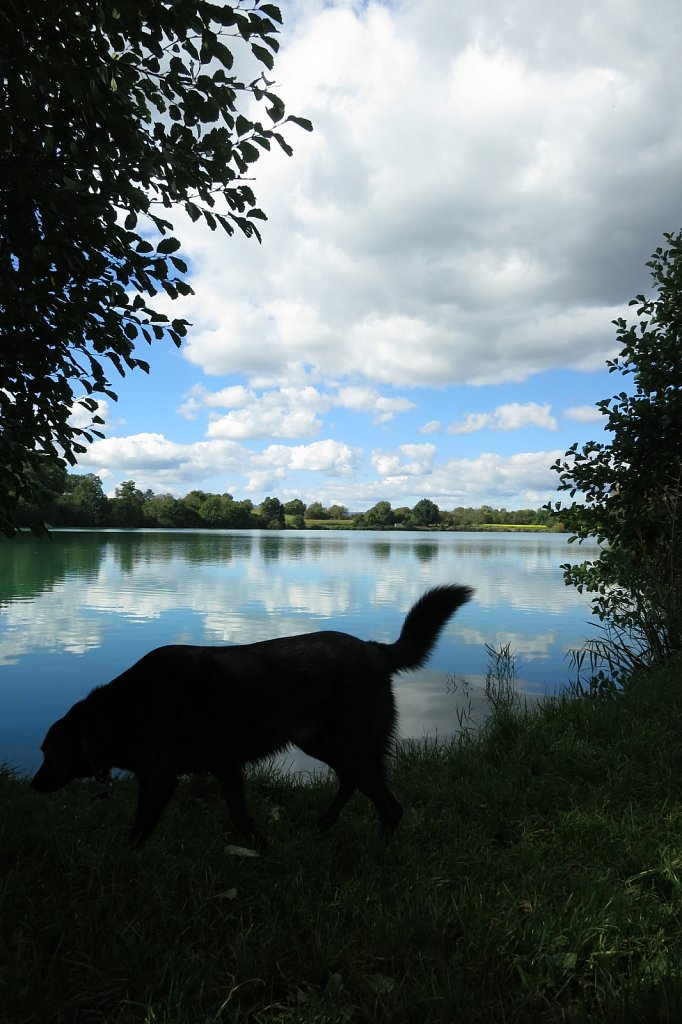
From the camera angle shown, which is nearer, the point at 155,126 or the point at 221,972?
the point at 221,972

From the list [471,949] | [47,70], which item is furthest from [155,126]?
[471,949]

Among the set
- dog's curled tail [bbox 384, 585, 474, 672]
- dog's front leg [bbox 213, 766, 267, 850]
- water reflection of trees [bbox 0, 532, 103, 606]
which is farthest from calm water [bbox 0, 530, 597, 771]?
dog's curled tail [bbox 384, 585, 474, 672]

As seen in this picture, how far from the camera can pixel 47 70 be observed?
3.13 meters

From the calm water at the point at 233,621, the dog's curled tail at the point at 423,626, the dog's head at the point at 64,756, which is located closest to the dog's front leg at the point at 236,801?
the dog's head at the point at 64,756

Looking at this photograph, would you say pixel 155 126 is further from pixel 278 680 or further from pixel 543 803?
pixel 543 803

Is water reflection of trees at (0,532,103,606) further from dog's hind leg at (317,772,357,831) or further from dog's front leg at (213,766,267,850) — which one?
dog's hind leg at (317,772,357,831)

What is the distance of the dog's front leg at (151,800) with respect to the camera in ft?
12.0

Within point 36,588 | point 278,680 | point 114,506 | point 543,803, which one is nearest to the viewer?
point 278,680

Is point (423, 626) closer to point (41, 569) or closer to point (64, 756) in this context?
point (64, 756)

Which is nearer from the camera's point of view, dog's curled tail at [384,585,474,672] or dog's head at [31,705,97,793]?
dog's head at [31,705,97,793]

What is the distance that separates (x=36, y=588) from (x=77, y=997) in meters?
21.9

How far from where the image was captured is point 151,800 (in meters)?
3.66

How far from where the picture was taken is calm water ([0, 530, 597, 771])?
370 inches

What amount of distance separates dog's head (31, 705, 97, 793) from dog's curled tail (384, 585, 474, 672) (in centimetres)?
210
